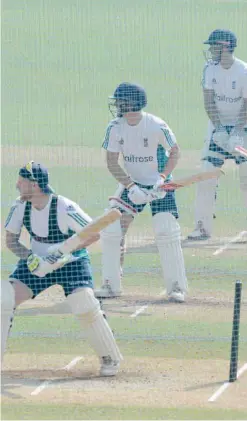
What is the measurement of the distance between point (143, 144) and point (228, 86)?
2.21 m

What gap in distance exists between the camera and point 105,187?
1753 centimetres

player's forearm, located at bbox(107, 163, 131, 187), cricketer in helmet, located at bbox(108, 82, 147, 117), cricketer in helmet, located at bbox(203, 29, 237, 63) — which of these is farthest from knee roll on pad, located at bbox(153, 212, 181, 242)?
cricketer in helmet, located at bbox(203, 29, 237, 63)

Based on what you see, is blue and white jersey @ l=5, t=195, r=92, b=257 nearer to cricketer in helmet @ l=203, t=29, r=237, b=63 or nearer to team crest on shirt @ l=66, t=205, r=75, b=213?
team crest on shirt @ l=66, t=205, r=75, b=213

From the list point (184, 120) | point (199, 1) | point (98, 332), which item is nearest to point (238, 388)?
point (98, 332)

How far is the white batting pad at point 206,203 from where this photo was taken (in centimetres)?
1520

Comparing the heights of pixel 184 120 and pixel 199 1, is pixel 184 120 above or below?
below

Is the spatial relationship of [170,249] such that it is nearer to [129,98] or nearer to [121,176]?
[121,176]

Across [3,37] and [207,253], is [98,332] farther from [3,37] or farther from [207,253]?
[3,37]

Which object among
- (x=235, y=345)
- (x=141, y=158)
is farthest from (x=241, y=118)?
(x=235, y=345)

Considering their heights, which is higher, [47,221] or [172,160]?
[172,160]

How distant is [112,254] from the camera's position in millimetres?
12914

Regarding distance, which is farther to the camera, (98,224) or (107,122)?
(107,122)

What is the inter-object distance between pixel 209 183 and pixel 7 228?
4663mm

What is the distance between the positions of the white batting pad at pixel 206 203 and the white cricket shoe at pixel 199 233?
25 mm
